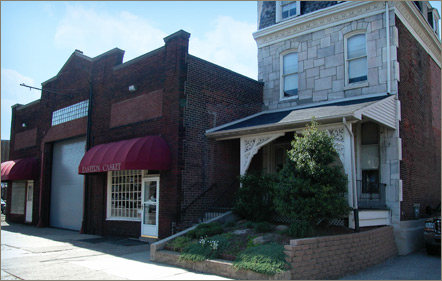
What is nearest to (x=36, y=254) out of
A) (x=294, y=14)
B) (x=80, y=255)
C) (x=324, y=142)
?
(x=80, y=255)

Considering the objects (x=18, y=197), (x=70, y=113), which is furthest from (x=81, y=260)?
(x=18, y=197)

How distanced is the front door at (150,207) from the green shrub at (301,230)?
5.71 metres

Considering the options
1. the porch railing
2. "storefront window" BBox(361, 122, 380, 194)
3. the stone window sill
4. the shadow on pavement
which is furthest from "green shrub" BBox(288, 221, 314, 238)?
the stone window sill

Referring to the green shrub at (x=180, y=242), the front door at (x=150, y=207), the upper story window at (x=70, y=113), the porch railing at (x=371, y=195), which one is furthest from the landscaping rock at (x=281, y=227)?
the upper story window at (x=70, y=113)

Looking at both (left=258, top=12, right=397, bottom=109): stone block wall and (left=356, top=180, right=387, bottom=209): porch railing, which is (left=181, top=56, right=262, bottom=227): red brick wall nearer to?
(left=258, top=12, right=397, bottom=109): stone block wall

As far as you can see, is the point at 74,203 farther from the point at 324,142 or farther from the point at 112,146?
the point at 324,142

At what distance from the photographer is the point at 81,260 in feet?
34.1

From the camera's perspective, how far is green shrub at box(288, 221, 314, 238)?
9.13m

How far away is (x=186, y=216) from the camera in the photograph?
12.8 meters

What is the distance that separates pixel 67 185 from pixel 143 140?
7909mm

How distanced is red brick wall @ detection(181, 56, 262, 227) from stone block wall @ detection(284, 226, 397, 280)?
5.32 m

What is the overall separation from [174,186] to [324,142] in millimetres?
5278

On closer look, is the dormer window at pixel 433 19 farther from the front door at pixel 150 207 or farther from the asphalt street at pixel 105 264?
the front door at pixel 150 207

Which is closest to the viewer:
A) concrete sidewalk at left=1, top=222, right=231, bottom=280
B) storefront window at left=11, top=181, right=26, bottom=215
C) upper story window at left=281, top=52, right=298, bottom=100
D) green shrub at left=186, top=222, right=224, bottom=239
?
Answer: concrete sidewalk at left=1, top=222, right=231, bottom=280
